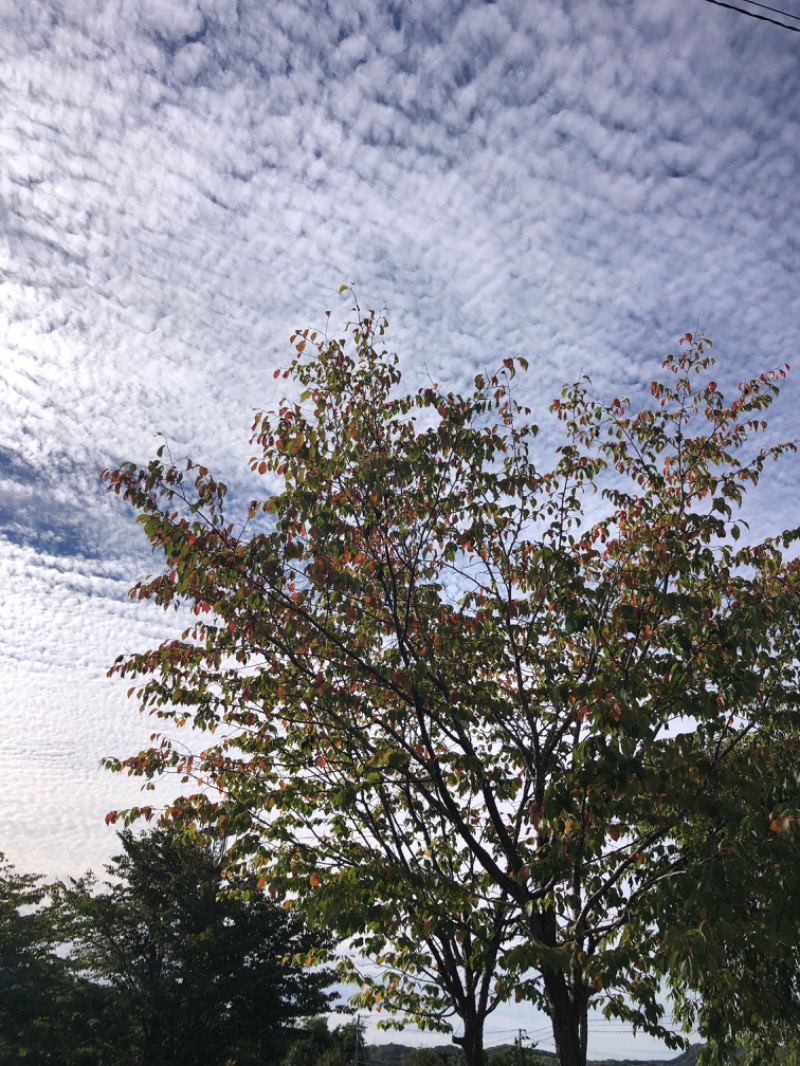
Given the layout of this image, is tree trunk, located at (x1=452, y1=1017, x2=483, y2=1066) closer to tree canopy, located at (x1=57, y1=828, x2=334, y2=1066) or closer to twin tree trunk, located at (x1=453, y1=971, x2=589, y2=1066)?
twin tree trunk, located at (x1=453, y1=971, x2=589, y2=1066)

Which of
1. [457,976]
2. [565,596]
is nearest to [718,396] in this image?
[565,596]

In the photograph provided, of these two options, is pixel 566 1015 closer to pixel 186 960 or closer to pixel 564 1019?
pixel 564 1019

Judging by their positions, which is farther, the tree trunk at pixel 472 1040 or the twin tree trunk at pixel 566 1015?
the tree trunk at pixel 472 1040

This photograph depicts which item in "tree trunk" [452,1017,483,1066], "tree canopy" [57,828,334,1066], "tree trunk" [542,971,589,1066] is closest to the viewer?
"tree trunk" [542,971,589,1066]

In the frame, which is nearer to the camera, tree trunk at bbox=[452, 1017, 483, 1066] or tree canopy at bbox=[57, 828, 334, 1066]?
tree trunk at bbox=[452, 1017, 483, 1066]

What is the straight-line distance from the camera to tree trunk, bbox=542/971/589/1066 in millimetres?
6898

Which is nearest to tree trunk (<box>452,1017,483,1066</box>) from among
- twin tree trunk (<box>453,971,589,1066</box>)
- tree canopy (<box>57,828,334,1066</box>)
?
twin tree trunk (<box>453,971,589,1066</box>)

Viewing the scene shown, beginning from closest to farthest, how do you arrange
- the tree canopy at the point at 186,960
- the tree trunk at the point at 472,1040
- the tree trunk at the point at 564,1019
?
the tree trunk at the point at 564,1019, the tree trunk at the point at 472,1040, the tree canopy at the point at 186,960

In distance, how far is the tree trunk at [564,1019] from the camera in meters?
6.90

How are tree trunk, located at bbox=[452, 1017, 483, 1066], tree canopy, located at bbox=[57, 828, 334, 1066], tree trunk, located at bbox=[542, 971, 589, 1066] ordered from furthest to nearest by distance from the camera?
tree canopy, located at bbox=[57, 828, 334, 1066] < tree trunk, located at bbox=[452, 1017, 483, 1066] < tree trunk, located at bbox=[542, 971, 589, 1066]

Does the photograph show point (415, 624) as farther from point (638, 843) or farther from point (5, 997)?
point (5, 997)

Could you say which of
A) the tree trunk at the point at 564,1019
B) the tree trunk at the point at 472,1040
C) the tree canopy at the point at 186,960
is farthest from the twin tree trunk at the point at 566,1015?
the tree canopy at the point at 186,960

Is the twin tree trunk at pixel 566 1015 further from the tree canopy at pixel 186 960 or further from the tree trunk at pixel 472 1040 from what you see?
the tree canopy at pixel 186 960

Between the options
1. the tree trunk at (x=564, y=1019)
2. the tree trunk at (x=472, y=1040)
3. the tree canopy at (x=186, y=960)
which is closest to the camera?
the tree trunk at (x=564, y=1019)
